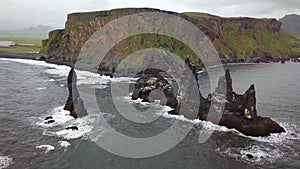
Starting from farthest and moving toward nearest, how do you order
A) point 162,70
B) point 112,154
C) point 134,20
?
point 134,20
point 162,70
point 112,154

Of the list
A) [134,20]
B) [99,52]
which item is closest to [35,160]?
[99,52]

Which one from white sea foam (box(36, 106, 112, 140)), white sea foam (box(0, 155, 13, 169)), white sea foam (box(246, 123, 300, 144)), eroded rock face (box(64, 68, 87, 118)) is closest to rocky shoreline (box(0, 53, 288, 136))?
eroded rock face (box(64, 68, 87, 118))

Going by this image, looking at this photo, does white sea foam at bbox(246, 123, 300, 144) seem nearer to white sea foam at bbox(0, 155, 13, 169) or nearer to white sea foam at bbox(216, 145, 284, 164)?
white sea foam at bbox(216, 145, 284, 164)

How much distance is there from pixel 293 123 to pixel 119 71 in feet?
308

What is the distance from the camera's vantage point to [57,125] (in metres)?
65.4

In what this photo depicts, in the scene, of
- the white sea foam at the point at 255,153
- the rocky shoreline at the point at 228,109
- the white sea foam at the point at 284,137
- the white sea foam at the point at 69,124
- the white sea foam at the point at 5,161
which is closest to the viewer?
the white sea foam at the point at 5,161

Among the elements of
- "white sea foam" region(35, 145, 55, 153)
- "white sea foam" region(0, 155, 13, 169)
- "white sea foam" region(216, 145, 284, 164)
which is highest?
"white sea foam" region(216, 145, 284, 164)

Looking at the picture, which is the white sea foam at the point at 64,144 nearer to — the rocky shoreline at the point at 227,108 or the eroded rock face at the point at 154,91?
the rocky shoreline at the point at 227,108

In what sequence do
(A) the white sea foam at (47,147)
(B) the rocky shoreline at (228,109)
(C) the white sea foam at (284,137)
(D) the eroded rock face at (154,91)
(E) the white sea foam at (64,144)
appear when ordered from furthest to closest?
(D) the eroded rock face at (154,91) → (B) the rocky shoreline at (228,109) → (C) the white sea foam at (284,137) → (E) the white sea foam at (64,144) → (A) the white sea foam at (47,147)

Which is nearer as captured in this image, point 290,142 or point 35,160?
point 35,160

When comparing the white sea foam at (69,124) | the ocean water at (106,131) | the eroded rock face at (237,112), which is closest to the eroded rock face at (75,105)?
the white sea foam at (69,124)

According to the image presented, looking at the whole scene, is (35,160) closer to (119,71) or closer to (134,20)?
(119,71)

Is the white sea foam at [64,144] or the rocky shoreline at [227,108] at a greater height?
the rocky shoreline at [227,108]

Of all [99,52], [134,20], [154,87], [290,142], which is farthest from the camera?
[134,20]
